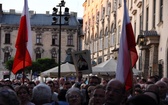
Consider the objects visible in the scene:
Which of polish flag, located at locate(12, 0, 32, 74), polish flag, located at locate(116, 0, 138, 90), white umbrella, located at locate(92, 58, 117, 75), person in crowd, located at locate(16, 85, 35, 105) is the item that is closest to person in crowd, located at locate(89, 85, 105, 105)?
person in crowd, located at locate(16, 85, 35, 105)

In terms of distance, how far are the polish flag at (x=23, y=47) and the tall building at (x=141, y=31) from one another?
11378 mm

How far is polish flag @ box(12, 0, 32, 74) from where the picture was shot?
15.0m

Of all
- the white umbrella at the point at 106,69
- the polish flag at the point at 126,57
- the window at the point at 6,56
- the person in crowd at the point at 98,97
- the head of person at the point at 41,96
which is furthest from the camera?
the window at the point at 6,56

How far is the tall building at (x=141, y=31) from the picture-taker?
2721 centimetres

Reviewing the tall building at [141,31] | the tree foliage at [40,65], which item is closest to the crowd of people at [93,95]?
the tall building at [141,31]

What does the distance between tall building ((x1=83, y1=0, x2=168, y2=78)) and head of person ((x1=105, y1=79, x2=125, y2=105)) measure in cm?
1892

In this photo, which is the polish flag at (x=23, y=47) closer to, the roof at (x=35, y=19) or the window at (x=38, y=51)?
the roof at (x=35, y=19)

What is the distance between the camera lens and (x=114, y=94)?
7.29m

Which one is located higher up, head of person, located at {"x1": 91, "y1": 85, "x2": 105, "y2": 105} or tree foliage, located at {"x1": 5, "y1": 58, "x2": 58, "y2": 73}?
tree foliage, located at {"x1": 5, "y1": 58, "x2": 58, "y2": 73}

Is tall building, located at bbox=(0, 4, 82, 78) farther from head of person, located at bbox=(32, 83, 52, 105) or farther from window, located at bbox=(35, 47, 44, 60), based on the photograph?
head of person, located at bbox=(32, 83, 52, 105)

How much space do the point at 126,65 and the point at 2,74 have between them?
81.3 meters

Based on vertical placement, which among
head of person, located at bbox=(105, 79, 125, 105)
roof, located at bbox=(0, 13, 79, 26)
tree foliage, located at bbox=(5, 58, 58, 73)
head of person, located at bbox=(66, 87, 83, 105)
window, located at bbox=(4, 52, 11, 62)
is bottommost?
head of person, located at bbox=(66, 87, 83, 105)

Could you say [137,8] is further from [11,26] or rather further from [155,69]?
[11,26]

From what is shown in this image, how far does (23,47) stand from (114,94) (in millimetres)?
8349
